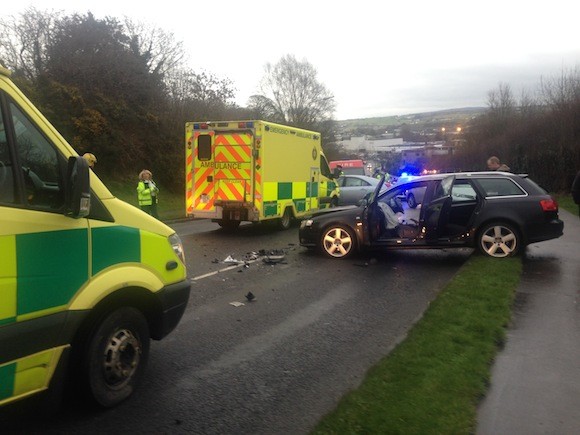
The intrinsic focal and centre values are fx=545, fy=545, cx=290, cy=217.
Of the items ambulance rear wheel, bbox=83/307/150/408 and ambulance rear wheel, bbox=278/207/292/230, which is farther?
ambulance rear wheel, bbox=278/207/292/230

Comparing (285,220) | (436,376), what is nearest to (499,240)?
(436,376)

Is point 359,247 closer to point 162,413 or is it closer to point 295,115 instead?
point 162,413

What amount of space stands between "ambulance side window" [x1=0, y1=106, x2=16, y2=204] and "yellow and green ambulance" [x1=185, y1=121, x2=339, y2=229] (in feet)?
32.4

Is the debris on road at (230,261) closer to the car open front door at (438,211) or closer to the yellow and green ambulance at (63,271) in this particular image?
the car open front door at (438,211)

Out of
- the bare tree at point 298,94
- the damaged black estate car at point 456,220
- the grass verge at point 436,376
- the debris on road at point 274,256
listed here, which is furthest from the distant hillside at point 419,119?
the grass verge at point 436,376

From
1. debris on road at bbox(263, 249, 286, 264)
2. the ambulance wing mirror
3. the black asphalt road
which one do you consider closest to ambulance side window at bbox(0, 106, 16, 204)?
the ambulance wing mirror

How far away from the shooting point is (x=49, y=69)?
941 inches

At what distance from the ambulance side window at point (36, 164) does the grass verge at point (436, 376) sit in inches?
85.8

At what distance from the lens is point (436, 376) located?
411 centimetres

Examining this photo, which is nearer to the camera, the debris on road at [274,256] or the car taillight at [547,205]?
the car taillight at [547,205]

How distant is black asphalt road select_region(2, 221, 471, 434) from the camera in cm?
368

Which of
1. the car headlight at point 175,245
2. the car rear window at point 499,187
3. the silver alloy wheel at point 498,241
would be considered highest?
the car rear window at point 499,187

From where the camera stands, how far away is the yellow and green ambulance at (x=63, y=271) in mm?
3066

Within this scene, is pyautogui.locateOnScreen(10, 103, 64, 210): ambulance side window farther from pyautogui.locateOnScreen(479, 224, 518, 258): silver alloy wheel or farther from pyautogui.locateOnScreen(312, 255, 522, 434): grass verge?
pyautogui.locateOnScreen(479, 224, 518, 258): silver alloy wheel
